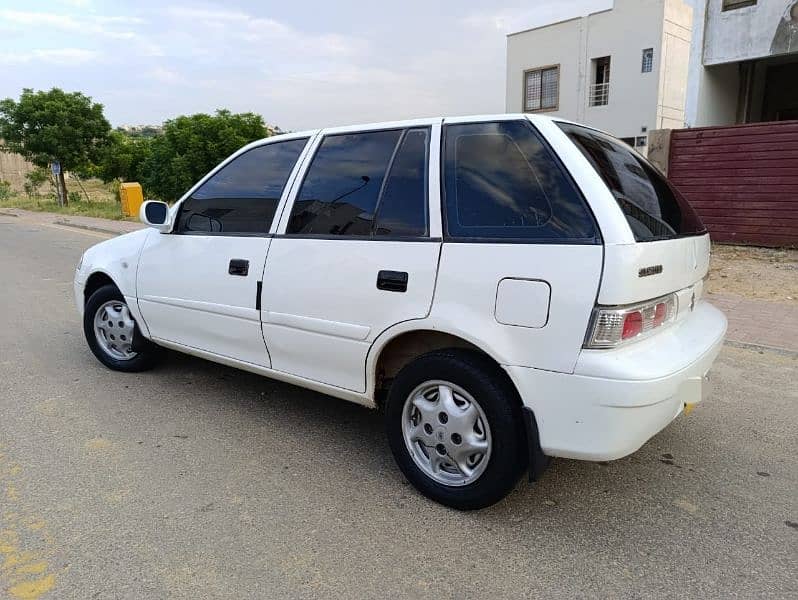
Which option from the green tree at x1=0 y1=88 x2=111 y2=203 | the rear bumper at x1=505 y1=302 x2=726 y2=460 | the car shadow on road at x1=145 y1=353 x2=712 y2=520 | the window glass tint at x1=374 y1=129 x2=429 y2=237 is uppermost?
the green tree at x1=0 y1=88 x2=111 y2=203

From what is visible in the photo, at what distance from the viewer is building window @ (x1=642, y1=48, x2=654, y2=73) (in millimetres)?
22422

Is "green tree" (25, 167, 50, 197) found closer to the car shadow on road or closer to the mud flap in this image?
the car shadow on road

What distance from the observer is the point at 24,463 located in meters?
3.28

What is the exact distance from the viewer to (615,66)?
23281 millimetres

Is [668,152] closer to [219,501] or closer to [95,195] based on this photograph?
[219,501]

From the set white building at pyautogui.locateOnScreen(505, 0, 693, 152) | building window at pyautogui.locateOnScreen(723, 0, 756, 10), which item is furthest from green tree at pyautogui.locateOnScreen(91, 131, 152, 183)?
building window at pyautogui.locateOnScreen(723, 0, 756, 10)

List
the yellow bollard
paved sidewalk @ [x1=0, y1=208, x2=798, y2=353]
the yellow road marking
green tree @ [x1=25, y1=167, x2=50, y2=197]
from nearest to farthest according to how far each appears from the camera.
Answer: the yellow road marking, paved sidewalk @ [x1=0, y1=208, x2=798, y2=353], the yellow bollard, green tree @ [x1=25, y1=167, x2=50, y2=197]

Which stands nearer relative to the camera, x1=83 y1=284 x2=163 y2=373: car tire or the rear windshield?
the rear windshield

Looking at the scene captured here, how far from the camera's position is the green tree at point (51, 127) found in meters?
23.8

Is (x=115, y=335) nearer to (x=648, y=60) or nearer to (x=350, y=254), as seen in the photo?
(x=350, y=254)

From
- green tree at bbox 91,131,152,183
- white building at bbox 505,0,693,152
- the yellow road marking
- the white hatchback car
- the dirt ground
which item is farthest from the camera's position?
green tree at bbox 91,131,152,183

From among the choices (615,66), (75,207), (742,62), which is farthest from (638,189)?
(75,207)

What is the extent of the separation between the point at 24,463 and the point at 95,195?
33.3 metres

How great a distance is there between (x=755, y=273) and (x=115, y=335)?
827 cm
